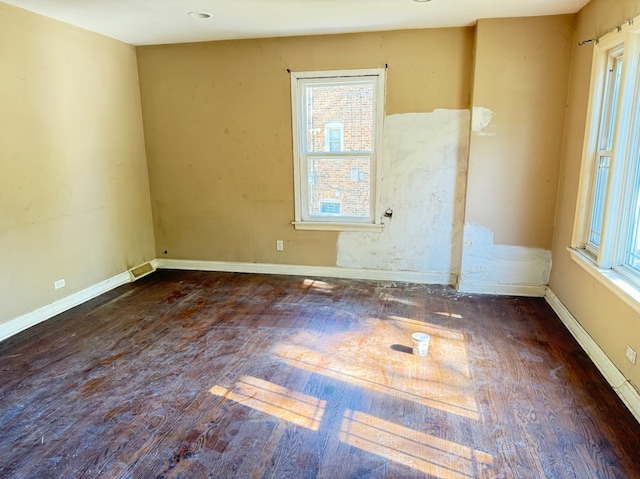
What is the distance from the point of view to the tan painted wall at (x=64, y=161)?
3.29 meters

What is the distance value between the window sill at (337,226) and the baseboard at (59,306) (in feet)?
6.60

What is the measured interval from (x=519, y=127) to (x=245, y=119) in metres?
2.76

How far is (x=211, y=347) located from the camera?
305cm

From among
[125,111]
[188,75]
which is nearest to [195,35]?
[188,75]

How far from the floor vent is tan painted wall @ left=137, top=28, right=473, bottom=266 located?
24cm

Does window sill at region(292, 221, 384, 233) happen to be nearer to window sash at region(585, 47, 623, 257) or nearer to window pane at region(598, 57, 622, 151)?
window sash at region(585, 47, 623, 257)

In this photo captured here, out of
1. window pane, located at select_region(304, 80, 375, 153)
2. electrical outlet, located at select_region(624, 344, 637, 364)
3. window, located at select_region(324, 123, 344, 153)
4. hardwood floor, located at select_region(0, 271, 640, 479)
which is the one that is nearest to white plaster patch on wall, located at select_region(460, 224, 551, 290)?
hardwood floor, located at select_region(0, 271, 640, 479)

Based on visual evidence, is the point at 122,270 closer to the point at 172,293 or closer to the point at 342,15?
the point at 172,293

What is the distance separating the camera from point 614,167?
270 centimetres

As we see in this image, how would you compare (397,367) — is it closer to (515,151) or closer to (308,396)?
(308,396)

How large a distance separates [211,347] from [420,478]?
1.77 metres

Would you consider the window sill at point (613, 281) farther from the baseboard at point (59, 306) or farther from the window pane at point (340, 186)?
the baseboard at point (59, 306)

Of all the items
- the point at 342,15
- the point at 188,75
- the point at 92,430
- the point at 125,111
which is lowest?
the point at 92,430

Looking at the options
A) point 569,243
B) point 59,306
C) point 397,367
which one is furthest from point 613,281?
point 59,306
